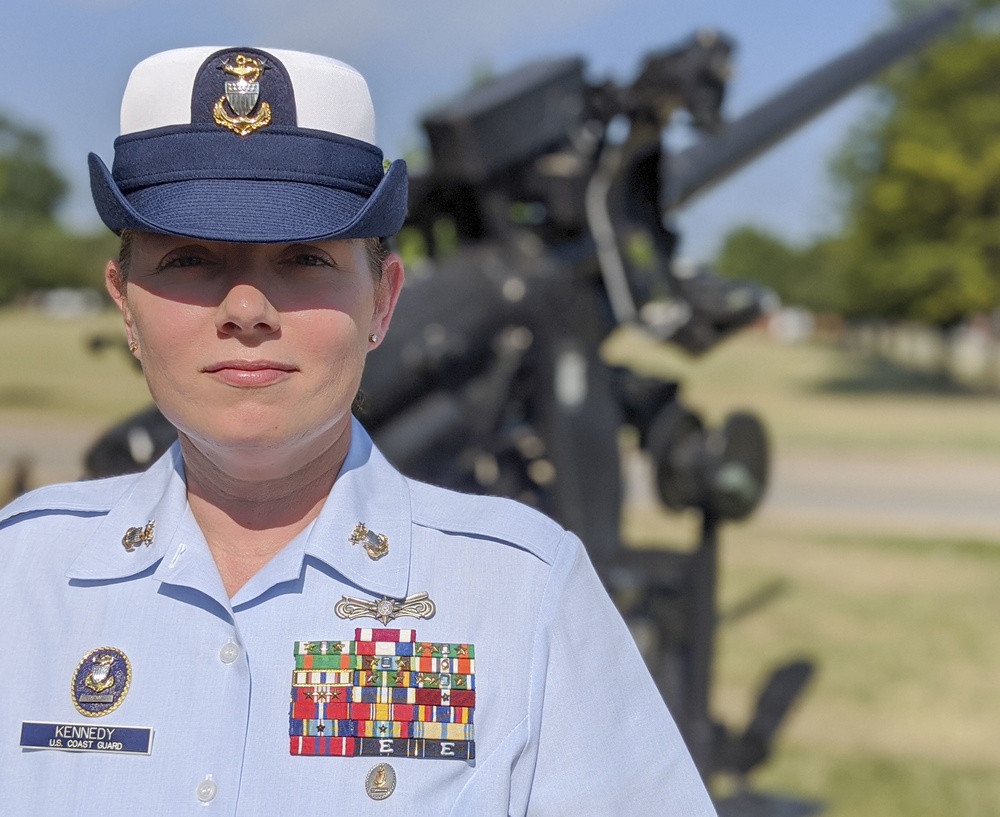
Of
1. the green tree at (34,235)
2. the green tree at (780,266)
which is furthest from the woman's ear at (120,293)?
the green tree at (780,266)

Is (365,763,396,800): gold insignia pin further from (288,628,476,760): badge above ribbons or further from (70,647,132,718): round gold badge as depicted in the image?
(70,647,132,718): round gold badge

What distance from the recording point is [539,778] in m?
1.40

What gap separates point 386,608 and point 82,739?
337 mm

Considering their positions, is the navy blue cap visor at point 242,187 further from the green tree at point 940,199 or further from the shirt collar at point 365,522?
the green tree at point 940,199

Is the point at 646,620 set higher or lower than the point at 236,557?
higher

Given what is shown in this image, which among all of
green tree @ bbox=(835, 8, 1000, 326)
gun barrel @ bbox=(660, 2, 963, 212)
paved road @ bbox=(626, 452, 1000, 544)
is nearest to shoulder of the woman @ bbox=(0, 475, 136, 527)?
gun barrel @ bbox=(660, 2, 963, 212)

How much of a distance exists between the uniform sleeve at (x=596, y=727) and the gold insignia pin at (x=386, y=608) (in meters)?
0.13

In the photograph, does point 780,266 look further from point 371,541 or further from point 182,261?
point 182,261

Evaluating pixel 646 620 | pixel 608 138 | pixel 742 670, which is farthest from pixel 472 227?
pixel 742 670

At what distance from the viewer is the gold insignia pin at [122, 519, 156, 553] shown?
1.50 meters

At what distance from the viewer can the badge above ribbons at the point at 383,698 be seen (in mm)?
1431

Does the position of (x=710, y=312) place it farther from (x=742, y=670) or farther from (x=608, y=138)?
(x=742, y=670)

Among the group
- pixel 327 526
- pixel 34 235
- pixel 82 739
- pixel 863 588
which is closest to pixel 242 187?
pixel 327 526

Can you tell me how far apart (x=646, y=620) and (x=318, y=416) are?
4.29m
